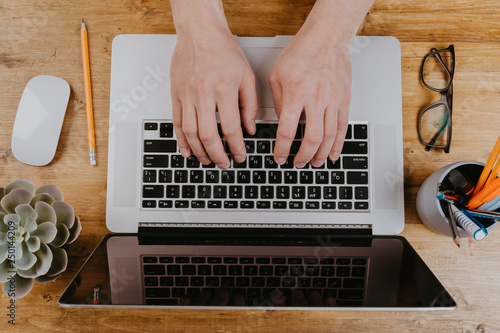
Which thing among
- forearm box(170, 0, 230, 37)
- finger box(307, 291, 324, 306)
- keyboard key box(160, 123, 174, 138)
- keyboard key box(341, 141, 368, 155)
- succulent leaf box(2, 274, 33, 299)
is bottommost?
finger box(307, 291, 324, 306)

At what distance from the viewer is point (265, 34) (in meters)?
0.68

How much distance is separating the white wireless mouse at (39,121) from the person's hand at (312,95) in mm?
410

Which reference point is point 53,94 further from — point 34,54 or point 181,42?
point 181,42

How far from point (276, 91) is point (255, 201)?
198 mm

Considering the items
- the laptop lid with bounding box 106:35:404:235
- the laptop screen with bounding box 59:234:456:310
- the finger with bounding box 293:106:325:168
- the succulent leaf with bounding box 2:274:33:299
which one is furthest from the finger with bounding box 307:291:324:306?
the succulent leaf with bounding box 2:274:33:299

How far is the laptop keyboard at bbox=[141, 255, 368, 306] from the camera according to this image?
55 cm

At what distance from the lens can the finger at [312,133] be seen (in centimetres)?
56

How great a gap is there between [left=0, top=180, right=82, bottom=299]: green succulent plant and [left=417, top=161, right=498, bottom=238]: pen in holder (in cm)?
59

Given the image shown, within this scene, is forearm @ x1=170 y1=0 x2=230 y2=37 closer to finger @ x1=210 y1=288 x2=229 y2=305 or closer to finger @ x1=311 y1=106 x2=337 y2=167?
finger @ x1=311 y1=106 x2=337 y2=167

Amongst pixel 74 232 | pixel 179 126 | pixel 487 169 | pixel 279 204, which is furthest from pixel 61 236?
pixel 487 169

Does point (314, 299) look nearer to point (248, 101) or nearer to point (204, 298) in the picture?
point (204, 298)

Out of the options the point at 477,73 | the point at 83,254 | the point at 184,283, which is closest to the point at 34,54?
the point at 83,254

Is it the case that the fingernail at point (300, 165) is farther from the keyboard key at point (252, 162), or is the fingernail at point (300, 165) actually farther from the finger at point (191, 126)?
the finger at point (191, 126)

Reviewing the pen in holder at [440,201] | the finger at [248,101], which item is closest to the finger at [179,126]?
the finger at [248,101]
